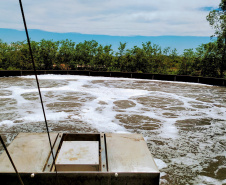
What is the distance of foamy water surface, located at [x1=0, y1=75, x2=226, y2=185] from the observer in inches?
138

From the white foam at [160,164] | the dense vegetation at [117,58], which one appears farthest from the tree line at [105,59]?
the white foam at [160,164]

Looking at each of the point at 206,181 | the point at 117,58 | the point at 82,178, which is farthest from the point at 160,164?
the point at 117,58

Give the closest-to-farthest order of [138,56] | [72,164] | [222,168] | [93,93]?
[72,164], [222,168], [93,93], [138,56]

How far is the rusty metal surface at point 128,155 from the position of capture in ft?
4.67

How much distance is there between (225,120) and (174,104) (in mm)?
2120

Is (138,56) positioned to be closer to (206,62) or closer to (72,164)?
(206,62)

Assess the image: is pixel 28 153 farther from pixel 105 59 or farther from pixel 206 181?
pixel 105 59

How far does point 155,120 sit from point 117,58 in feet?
42.6

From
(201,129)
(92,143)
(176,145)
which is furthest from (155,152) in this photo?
(92,143)

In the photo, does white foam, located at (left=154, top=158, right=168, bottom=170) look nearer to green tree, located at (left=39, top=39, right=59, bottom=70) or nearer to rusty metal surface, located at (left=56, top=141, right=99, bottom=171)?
rusty metal surface, located at (left=56, top=141, right=99, bottom=171)

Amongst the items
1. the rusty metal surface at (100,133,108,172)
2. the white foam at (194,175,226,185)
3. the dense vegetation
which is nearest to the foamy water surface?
the white foam at (194,175,226,185)

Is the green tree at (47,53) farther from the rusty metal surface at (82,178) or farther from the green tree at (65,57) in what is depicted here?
the rusty metal surface at (82,178)

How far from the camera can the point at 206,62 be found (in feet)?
50.4

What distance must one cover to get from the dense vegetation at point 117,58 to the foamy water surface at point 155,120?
6787 millimetres
